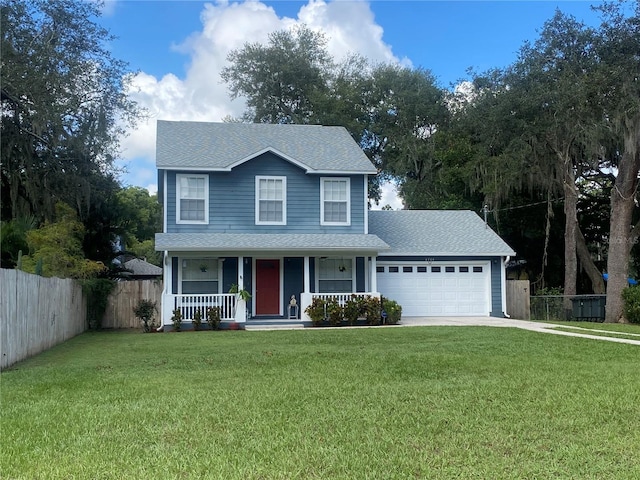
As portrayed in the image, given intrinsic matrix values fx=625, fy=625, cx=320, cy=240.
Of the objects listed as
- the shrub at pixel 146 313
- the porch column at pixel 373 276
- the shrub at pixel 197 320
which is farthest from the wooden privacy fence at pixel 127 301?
the porch column at pixel 373 276

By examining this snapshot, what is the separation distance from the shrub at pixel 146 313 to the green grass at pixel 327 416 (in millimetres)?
7745

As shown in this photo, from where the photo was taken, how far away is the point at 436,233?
2241 cm

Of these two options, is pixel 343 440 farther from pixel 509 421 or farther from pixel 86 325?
pixel 86 325

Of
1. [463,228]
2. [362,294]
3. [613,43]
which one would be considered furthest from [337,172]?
[613,43]

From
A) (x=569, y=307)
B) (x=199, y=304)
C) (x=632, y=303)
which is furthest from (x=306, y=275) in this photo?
(x=569, y=307)

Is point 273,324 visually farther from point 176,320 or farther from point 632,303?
point 632,303

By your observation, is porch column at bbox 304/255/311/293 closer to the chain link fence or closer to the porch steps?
Result: the porch steps

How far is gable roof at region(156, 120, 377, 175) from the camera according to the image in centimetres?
1969

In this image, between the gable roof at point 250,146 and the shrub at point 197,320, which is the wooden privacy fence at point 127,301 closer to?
the shrub at point 197,320

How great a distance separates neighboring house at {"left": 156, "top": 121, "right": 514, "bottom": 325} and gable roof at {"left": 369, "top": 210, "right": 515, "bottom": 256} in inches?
2.9

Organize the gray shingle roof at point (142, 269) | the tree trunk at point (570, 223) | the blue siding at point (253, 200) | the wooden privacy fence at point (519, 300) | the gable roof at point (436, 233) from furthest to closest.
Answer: the gray shingle roof at point (142, 269)
the tree trunk at point (570, 223)
the wooden privacy fence at point (519, 300)
the gable roof at point (436, 233)
the blue siding at point (253, 200)

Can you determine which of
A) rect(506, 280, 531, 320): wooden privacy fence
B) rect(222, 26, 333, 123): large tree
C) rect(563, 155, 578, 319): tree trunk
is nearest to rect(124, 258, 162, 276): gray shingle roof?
rect(222, 26, 333, 123): large tree

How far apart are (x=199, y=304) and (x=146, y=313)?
157cm

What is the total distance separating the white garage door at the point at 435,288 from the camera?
21.2 meters
